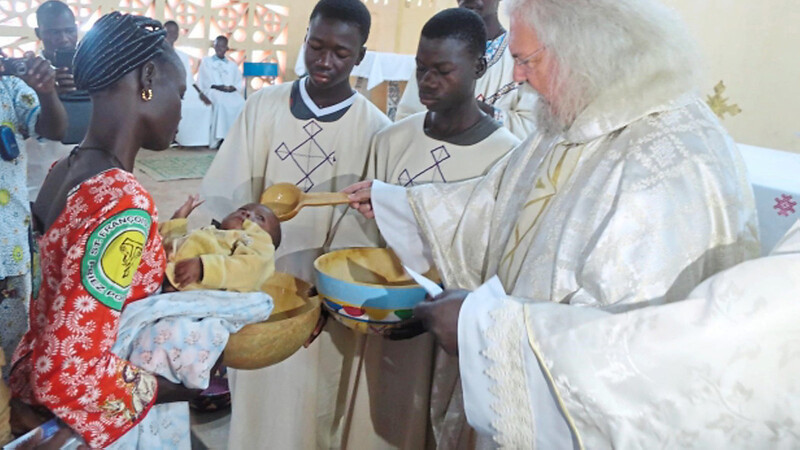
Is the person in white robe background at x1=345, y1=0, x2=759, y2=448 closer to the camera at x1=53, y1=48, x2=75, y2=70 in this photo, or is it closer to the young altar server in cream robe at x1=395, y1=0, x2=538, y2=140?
the young altar server in cream robe at x1=395, y1=0, x2=538, y2=140

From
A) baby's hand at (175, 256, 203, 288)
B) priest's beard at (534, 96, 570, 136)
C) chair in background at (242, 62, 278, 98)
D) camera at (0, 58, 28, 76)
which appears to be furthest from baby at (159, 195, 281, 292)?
chair in background at (242, 62, 278, 98)

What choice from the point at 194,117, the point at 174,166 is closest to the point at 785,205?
the point at 174,166

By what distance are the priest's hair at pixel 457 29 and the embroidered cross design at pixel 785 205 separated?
123cm

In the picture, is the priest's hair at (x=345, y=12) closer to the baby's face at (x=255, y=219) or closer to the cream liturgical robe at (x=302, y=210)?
the cream liturgical robe at (x=302, y=210)

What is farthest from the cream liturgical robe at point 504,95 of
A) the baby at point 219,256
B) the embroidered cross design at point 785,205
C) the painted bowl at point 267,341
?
the painted bowl at point 267,341

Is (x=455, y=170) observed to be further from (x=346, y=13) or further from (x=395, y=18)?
(x=395, y=18)

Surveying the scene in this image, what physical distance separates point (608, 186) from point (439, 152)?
1036mm

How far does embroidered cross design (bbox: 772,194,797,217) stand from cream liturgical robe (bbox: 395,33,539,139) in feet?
5.05

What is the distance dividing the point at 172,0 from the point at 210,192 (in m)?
9.41

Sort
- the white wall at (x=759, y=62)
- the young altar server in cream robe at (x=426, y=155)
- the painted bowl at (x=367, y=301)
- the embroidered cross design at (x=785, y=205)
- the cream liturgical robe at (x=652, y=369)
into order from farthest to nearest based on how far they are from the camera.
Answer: the white wall at (x=759, y=62)
the young altar server in cream robe at (x=426, y=155)
the embroidered cross design at (x=785, y=205)
the painted bowl at (x=367, y=301)
the cream liturgical robe at (x=652, y=369)

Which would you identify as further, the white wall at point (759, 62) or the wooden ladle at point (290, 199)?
the white wall at point (759, 62)

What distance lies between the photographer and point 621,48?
1.55 meters

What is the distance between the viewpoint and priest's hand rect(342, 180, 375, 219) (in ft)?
7.60

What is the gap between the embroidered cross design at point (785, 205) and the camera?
2057 mm
